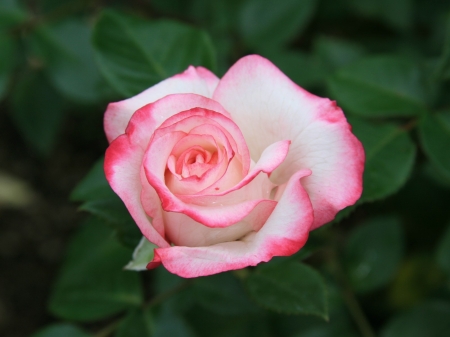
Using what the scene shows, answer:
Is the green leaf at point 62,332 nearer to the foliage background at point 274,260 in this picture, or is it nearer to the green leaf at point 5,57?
the foliage background at point 274,260

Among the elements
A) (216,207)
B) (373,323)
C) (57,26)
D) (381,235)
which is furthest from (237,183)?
(373,323)

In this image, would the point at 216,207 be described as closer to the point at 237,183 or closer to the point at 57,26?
the point at 237,183

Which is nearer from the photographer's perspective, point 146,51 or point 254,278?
point 254,278

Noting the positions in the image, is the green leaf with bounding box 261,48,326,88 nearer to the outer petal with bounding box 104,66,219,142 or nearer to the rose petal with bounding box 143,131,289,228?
the outer petal with bounding box 104,66,219,142

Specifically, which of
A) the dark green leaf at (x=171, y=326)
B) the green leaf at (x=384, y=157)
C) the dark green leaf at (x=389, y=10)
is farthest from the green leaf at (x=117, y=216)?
the dark green leaf at (x=389, y=10)

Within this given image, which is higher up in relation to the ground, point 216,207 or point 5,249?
point 216,207
